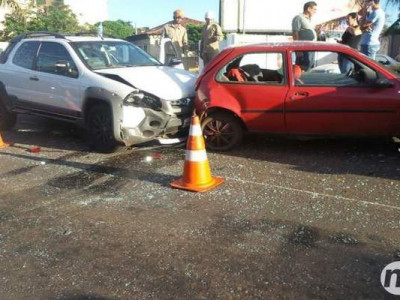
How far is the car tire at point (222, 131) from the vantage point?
650 centimetres

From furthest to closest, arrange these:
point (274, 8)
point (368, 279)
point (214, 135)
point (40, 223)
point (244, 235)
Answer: point (274, 8), point (214, 135), point (40, 223), point (244, 235), point (368, 279)

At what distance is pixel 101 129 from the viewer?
6.67m

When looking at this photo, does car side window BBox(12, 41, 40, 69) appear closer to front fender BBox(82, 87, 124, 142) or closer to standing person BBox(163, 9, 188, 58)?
front fender BBox(82, 87, 124, 142)

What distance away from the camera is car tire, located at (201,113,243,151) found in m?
6.50

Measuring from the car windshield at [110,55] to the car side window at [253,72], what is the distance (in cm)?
170

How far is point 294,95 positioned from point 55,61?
3.84m

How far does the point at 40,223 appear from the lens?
14.1 ft

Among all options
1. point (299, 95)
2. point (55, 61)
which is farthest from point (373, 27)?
point (55, 61)

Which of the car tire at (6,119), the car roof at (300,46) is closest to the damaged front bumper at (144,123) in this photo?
the car roof at (300,46)

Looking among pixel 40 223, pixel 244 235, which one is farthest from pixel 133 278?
pixel 40 223

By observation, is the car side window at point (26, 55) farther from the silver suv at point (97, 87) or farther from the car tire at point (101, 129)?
the car tire at point (101, 129)

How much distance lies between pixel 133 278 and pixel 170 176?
2400mm

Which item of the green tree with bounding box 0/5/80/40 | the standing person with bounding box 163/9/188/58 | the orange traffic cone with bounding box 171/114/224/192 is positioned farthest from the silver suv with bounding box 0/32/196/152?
the green tree with bounding box 0/5/80/40

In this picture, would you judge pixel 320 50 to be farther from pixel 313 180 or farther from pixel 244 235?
pixel 244 235
